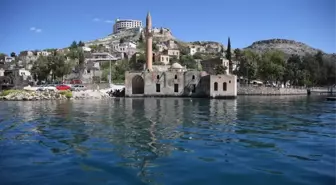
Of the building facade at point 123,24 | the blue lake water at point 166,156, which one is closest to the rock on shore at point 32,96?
the blue lake water at point 166,156

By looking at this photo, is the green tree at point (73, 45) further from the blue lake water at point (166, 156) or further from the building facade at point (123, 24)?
A: the blue lake water at point (166, 156)

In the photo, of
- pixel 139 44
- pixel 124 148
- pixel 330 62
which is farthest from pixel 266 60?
pixel 124 148

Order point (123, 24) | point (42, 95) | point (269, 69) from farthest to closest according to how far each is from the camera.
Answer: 1. point (123, 24)
2. point (269, 69)
3. point (42, 95)

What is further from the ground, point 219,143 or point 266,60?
point 266,60

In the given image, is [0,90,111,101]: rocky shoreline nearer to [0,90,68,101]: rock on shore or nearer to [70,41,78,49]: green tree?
[0,90,68,101]: rock on shore

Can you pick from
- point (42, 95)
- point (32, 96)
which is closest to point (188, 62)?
point (42, 95)

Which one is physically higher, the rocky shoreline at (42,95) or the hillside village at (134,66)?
the hillside village at (134,66)

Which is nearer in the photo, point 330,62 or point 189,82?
point 189,82

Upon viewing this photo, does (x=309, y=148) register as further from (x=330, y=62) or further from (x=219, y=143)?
(x=330, y=62)

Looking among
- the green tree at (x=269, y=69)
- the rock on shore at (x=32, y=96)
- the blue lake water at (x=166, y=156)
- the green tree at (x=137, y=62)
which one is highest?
the green tree at (x=137, y=62)

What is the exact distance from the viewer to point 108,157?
9.31 metres

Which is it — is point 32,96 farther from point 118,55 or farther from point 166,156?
point 118,55

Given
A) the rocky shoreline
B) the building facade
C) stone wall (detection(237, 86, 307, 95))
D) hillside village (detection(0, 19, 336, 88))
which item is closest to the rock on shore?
the rocky shoreline

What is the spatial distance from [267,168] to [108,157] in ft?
14.6
